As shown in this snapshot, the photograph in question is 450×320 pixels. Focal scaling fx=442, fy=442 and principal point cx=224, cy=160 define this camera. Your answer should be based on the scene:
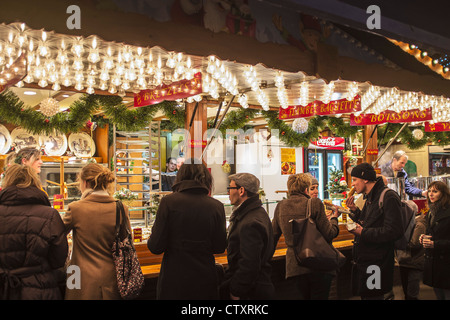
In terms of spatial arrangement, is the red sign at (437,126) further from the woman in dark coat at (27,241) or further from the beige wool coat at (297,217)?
Result: the woman in dark coat at (27,241)

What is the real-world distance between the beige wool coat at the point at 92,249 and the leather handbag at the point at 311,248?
1.52 metres

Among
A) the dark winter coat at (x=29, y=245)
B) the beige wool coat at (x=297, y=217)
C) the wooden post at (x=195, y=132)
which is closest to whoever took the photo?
the dark winter coat at (x=29, y=245)

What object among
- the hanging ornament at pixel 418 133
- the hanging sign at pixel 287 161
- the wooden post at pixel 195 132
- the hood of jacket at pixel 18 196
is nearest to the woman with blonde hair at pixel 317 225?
the hood of jacket at pixel 18 196

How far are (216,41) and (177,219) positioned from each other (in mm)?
1499

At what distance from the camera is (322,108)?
751cm

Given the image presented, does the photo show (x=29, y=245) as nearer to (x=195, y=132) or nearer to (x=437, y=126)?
(x=195, y=132)

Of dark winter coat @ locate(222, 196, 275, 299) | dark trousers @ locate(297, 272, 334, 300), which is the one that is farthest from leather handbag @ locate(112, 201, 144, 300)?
dark trousers @ locate(297, 272, 334, 300)

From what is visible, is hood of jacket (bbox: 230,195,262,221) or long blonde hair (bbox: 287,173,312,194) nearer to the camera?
hood of jacket (bbox: 230,195,262,221)

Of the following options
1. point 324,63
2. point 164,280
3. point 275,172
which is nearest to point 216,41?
point 324,63

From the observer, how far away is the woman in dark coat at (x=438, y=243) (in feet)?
14.4

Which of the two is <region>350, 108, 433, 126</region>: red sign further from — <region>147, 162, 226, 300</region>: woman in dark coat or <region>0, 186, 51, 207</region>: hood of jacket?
<region>0, 186, 51, 207</region>: hood of jacket

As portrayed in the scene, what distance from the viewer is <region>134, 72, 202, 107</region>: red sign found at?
524cm

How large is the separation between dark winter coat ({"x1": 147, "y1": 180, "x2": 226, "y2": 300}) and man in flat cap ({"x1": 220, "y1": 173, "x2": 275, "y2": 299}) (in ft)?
0.64
